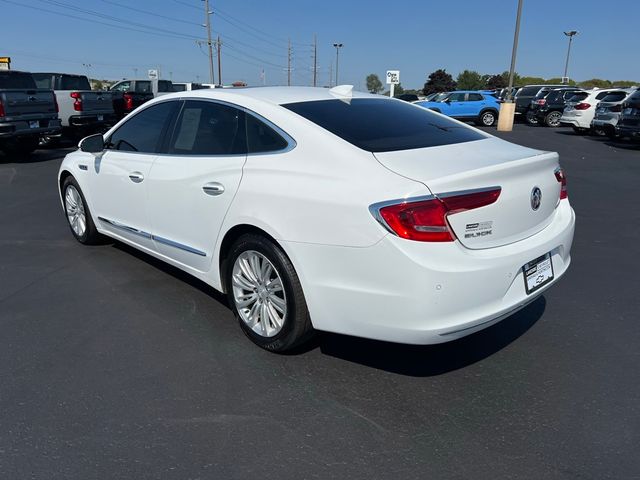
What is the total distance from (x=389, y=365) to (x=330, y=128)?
1511 mm

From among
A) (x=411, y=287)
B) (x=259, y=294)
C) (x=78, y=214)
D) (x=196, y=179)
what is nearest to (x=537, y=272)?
(x=411, y=287)

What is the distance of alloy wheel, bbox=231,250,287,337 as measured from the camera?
328cm

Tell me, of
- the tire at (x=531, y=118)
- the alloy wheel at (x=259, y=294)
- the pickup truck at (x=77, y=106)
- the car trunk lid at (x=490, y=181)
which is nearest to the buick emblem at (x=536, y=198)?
the car trunk lid at (x=490, y=181)

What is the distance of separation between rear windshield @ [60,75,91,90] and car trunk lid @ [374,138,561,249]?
1602 centimetres

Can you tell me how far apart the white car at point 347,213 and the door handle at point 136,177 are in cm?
3

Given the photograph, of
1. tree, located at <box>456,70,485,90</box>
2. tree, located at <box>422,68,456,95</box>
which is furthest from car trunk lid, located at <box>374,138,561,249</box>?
tree, located at <box>456,70,485,90</box>

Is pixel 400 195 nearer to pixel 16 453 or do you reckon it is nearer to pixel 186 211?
pixel 186 211

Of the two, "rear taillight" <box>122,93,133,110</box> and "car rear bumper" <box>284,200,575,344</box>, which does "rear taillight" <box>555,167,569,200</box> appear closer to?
"car rear bumper" <box>284,200,575,344</box>

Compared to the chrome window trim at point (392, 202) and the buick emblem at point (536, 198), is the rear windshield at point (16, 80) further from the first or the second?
the buick emblem at point (536, 198)

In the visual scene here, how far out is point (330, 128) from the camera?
3.23 meters

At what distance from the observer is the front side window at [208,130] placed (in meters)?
3.59

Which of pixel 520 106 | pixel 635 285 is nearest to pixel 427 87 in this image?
pixel 520 106

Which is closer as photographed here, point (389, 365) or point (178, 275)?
point (389, 365)

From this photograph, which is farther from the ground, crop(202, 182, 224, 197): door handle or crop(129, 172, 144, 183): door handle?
crop(202, 182, 224, 197): door handle
